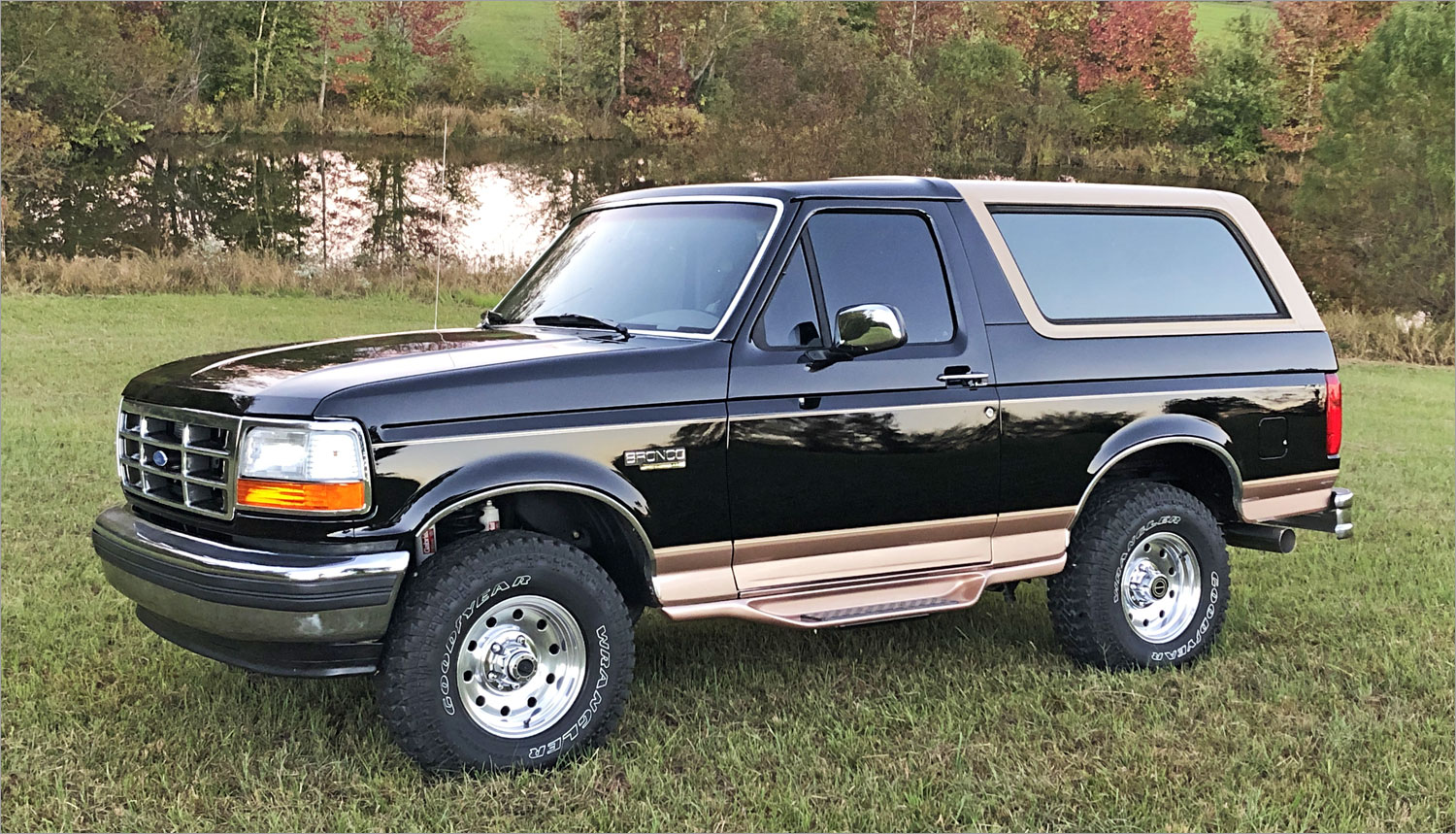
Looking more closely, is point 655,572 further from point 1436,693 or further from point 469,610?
point 1436,693

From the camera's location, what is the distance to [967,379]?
19.9 feet

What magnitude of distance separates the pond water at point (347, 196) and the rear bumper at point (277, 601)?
21762mm

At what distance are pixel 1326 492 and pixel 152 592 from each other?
5396mm

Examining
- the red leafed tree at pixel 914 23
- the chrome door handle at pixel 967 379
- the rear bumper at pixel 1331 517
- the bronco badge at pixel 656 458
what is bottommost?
the rear bumper at pixel 1331 517

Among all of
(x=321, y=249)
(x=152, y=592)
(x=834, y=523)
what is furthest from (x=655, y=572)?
(x=321, y=249)

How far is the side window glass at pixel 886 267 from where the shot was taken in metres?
5.95

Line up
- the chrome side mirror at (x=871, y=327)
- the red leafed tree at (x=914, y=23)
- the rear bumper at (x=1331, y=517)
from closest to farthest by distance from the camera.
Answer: the chrome side mirror at (x=871, y=327) → the rear bumper at (x=1331, y=517) → the red leafed tree at (x=914, y=23)

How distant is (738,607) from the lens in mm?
5590

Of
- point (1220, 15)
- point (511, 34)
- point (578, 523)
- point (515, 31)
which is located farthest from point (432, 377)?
point (1220, 15)

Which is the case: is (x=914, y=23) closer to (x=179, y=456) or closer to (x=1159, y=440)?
(x=1159, y=440)

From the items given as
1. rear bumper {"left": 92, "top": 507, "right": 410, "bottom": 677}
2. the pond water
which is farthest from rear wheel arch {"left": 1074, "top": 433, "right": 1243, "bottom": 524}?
the pond water

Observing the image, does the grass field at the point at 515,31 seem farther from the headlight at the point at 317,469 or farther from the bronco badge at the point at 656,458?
the headlight at the point at 317,469

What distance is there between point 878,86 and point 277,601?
25.1m

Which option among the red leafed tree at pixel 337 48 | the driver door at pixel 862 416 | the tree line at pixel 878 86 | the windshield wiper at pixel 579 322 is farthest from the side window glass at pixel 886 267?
the red leafed tree at pixel 337 48
